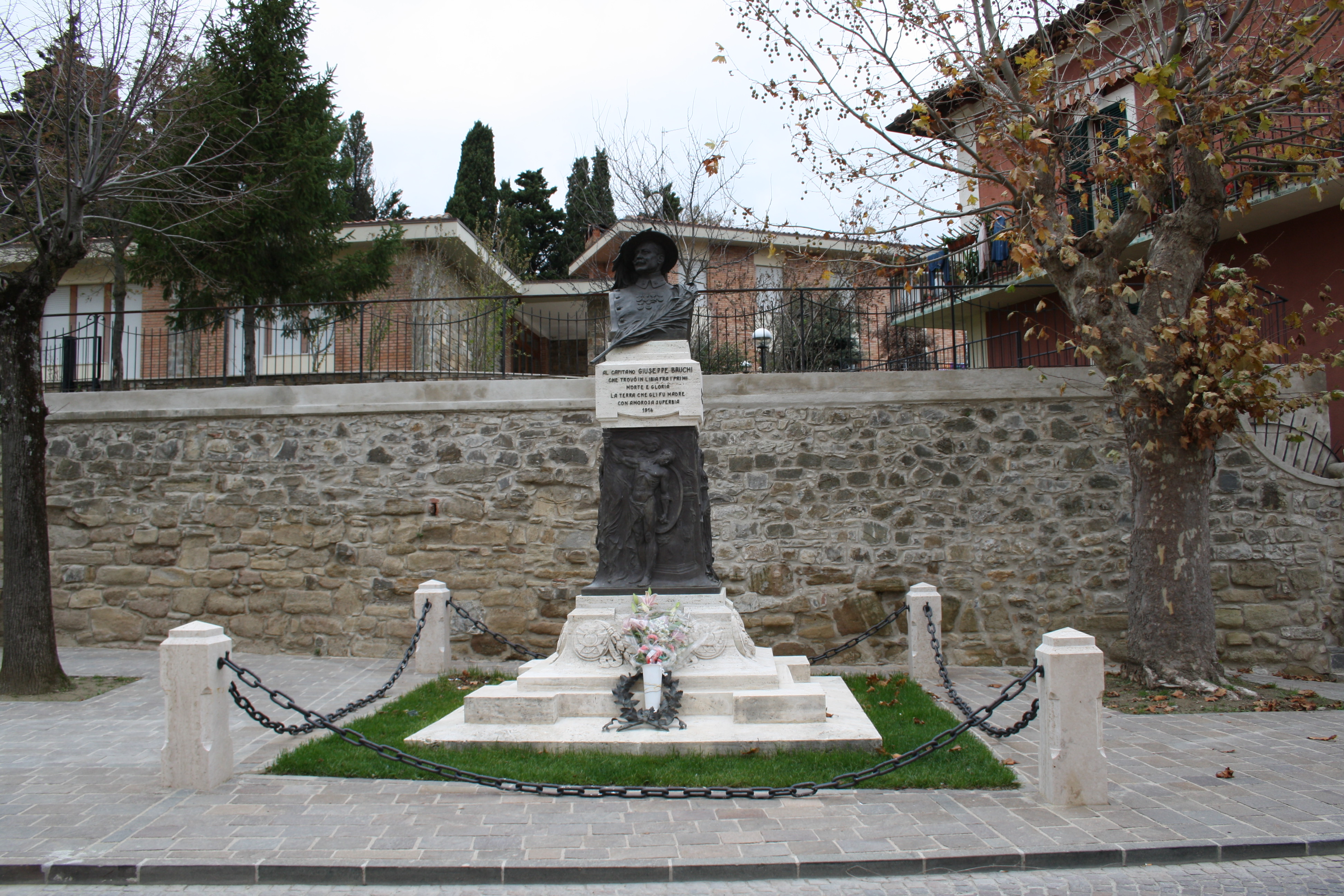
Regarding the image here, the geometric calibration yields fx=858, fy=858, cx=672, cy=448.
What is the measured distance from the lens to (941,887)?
3.62 m

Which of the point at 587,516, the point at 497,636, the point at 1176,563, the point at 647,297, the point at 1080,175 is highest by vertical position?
the point at 1080,175

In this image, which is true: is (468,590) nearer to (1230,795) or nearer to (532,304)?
(1230,795)

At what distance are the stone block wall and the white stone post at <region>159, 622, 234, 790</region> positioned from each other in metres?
4.36

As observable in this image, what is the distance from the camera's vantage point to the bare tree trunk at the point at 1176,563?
23.8 ft

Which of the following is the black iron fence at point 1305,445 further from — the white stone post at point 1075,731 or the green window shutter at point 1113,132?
the white stone post at point 1075,731

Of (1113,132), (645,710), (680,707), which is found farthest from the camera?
(1113,132)

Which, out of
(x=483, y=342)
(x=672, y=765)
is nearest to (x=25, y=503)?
(x=483, y=342)

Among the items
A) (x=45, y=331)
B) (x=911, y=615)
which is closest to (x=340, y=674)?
(x=911, y=615)

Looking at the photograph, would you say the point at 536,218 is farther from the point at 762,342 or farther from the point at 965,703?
the point at 965,703

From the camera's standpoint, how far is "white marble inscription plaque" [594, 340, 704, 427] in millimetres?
6250

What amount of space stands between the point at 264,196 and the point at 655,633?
9.29 m

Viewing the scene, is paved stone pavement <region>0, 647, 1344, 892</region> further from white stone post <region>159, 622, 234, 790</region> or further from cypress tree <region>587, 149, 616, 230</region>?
cypress tree <region>587, 149, 616, 230</region>

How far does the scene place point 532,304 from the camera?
17297mm

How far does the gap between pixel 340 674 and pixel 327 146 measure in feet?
25.2
